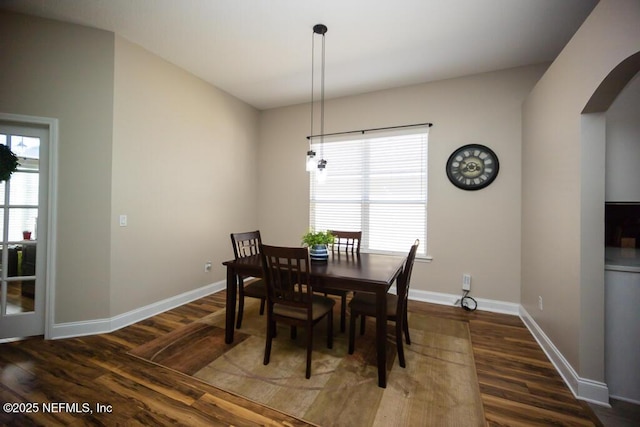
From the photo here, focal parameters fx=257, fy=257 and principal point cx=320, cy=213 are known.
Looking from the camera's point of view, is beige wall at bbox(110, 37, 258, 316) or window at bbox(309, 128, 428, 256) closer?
beige wall at bbox(110, 37, 258, 316)

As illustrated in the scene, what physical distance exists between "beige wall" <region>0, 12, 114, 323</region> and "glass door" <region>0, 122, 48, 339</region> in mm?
183

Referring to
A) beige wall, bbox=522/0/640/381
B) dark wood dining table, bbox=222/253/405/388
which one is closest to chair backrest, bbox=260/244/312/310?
dark wood dining table, bbox=222/253/405/388

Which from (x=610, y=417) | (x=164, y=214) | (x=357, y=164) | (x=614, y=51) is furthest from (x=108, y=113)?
(x=610, y=417)

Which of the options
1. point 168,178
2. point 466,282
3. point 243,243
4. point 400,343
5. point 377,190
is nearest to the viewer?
point 400,343

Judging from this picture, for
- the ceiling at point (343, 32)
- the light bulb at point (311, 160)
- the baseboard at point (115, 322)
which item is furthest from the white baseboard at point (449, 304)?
the ceiling at point (343, 32)

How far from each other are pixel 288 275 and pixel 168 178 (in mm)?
2207

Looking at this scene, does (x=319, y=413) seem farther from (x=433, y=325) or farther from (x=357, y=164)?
(x=357, y=164)

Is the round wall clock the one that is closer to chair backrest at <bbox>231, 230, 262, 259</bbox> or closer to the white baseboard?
the white baseboard

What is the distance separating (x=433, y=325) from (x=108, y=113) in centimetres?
407

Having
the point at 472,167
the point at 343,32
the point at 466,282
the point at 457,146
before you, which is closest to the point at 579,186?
the point at 472,167

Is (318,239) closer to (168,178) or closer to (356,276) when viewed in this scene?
(356,276)

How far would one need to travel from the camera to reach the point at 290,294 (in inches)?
79.7

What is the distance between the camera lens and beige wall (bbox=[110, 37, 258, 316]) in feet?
8.96

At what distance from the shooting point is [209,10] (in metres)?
2.26
